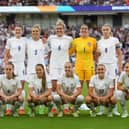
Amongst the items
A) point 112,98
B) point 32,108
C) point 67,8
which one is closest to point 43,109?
point 32,108

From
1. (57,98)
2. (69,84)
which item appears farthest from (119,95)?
(57,98)

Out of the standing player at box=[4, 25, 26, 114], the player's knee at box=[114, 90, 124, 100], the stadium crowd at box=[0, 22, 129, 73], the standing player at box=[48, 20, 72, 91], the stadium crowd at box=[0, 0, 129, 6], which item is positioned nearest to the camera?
the player's knee at box=[114, 90, 124, 100]

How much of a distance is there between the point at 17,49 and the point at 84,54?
1.41 metres

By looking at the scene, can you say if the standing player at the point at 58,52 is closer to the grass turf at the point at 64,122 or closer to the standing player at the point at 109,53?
the standing player at the point at 109,53

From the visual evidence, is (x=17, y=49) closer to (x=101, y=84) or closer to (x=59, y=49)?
(x=59, y=49)

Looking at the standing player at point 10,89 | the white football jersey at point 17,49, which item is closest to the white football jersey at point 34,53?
the white football jersey at point 17,49

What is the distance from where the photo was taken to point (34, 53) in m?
11.9

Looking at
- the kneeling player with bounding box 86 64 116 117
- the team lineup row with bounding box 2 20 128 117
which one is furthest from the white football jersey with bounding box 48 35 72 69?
the kneeling player with bounding box 86 64 116 117

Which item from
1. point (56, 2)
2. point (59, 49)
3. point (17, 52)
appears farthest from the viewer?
point (56, 2)

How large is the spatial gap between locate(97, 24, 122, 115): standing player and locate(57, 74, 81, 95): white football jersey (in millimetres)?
987

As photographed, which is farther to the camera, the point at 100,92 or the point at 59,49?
the point at 59,49

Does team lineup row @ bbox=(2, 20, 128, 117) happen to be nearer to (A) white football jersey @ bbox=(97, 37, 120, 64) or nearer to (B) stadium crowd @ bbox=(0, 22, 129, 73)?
(A) white football jersey @ bbox=(97, 37, 120, 64)

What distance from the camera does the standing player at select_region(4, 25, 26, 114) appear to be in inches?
470

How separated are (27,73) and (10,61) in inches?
17.6
